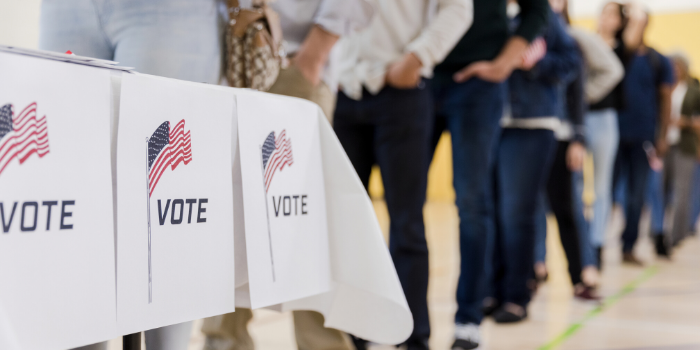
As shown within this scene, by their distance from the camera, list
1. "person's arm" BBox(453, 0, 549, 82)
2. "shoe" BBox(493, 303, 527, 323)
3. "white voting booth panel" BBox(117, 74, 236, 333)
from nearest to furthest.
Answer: "white voting booth panel" BBox(117, 74, 236, 333), "person's arm" BBox(453, 0, 549, 82), "shoe" BBox(493, 303, 527, 323)

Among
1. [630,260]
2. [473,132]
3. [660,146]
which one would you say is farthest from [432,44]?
[660,146]

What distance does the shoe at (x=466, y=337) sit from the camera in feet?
5.77

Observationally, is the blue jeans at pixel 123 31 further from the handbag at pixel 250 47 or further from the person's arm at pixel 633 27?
the person's arm at pixel 633 27

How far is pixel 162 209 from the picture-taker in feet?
2.39

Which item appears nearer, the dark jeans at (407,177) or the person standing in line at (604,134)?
the dark jeans at (407,177)

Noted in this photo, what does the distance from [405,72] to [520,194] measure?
93 cm

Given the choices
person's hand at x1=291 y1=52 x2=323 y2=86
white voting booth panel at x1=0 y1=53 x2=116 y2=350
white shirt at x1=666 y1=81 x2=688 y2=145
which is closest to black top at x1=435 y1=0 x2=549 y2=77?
person's hand at x1=291 y1=52 x2=323 y2=86

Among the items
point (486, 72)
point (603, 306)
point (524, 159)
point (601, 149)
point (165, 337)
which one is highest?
point (486, 72)

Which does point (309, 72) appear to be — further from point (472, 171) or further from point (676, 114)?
point (676, 114)

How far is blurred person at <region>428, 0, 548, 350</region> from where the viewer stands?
72.5 inches

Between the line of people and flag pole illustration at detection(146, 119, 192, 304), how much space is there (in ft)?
0.95

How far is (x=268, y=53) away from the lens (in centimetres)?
113

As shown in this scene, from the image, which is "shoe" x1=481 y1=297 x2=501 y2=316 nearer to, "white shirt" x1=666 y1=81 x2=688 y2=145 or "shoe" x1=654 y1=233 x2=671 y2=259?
"shoe" x1=654 y1=233 x2=671 y2=259

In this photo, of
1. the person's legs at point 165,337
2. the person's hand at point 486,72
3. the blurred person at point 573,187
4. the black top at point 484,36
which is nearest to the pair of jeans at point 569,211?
the blurred person at point 573,187
